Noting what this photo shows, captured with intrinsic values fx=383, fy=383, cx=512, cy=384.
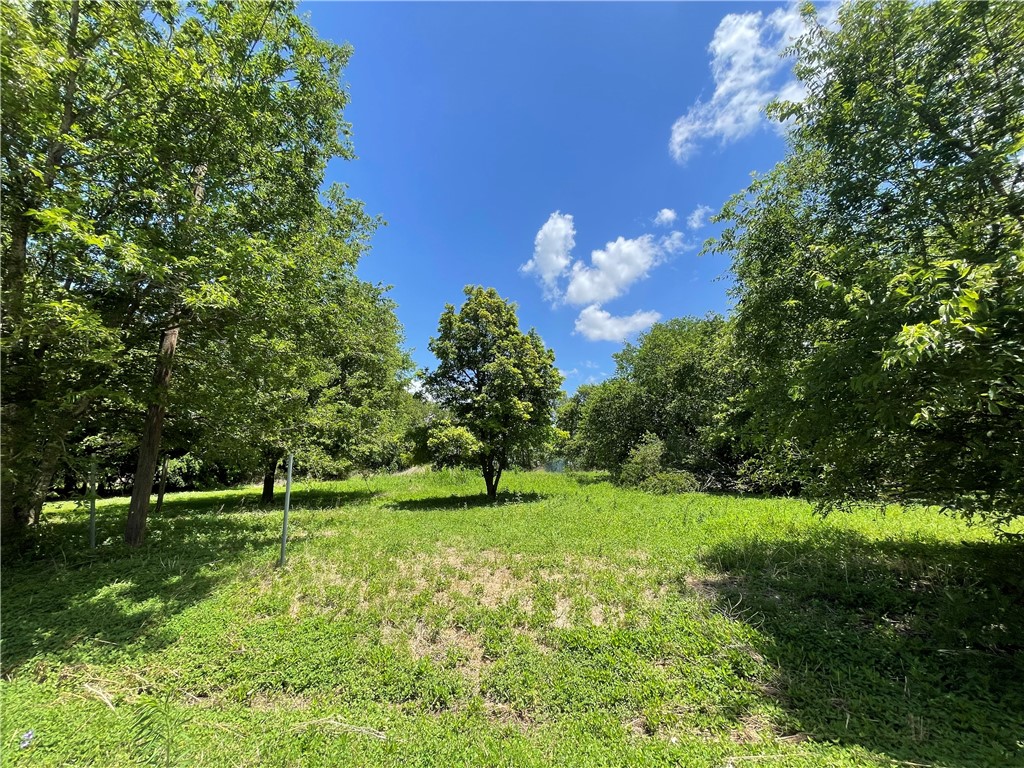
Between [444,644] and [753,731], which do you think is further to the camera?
[444,644]

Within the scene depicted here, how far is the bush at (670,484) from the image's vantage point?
15.5 m

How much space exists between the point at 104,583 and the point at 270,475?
9.86 m

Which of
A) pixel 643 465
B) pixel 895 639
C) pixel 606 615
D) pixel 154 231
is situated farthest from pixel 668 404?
pixel 154 231

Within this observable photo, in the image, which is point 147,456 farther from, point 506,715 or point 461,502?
point 461,502

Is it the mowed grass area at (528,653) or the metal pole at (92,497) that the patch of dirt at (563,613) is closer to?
the mowed grass area at (528,653)

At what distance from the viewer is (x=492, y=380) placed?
14.1 meters

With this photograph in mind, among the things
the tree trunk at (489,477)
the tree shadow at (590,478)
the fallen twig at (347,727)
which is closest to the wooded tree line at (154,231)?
the fallen twig at (347,727)

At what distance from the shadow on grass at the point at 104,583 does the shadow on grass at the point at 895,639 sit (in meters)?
7.29

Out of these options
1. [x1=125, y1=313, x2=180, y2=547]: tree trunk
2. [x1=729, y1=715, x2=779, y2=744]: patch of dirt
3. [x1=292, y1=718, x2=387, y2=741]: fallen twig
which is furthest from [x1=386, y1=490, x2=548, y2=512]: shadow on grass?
[x1=729, y1=715, x2=779, y2=744]: patch of dirt

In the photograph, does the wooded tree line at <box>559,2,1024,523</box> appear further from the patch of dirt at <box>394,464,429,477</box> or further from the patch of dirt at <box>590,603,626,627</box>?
the patch of dirt at <box>394,464,429,477</box>

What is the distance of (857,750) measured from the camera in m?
3.16

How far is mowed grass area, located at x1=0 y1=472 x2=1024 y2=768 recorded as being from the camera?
3281 millimetres

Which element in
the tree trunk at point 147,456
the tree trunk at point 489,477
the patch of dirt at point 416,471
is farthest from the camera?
the patch of dirt at point 416,471

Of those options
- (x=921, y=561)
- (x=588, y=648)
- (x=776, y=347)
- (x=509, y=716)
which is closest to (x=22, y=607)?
(x=509, y=716)
